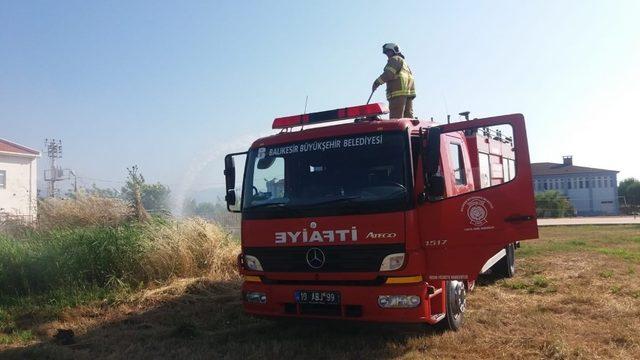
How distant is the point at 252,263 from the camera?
589 centimetres

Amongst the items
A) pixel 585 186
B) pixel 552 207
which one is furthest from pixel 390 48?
pixel 585 186

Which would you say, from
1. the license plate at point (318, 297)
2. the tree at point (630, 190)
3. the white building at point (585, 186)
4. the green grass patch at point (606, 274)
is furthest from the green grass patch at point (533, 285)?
the tree at point (630, 190)

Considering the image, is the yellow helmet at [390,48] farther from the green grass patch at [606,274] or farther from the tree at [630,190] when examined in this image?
the tree at [630,190]

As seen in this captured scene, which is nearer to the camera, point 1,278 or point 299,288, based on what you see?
point 299,288

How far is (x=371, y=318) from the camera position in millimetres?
5184

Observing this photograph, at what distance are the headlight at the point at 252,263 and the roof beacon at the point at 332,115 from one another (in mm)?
1683

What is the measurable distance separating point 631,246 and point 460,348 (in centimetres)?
1234

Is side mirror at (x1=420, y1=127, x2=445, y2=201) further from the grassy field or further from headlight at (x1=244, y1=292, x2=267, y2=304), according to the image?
headlight at (x1=244, y1=292, x2=267, y2=304)

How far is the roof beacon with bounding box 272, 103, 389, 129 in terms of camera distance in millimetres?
5988

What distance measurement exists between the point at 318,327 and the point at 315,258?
59.1 inches

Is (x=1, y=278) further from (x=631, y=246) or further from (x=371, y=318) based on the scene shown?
(x=631, y=246)

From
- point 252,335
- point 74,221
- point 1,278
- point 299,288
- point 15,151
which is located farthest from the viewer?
point 15,151

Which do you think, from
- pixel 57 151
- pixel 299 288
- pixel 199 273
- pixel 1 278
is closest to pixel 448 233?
pixel 299 288

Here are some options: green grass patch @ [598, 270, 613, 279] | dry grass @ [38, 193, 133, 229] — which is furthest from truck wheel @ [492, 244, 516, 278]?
dry grass @ [38, 193, 133, 229]
